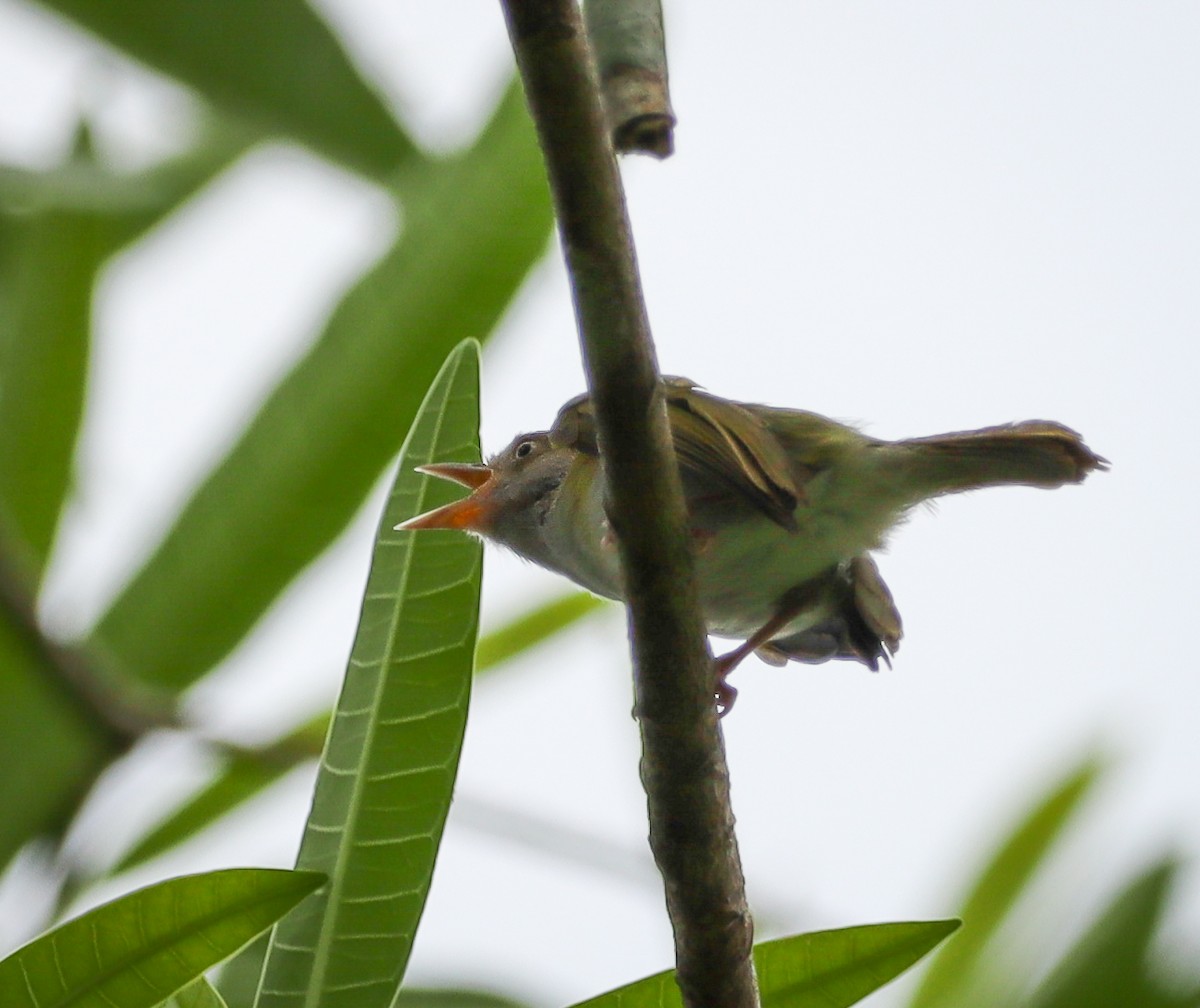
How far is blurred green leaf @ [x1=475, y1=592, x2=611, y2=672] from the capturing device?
3.57 metres

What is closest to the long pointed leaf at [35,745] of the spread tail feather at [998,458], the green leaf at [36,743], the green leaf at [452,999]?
the green leaf at [36,743]

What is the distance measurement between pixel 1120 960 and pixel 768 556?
914mm

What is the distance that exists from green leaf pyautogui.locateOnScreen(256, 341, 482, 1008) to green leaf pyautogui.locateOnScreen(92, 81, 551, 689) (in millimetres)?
970

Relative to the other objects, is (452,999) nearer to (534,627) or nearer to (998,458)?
(534,627)

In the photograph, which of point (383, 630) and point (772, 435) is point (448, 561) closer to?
point (383, 630)

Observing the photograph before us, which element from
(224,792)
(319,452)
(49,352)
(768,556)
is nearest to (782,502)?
(768,556)

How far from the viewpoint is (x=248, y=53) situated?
2520 mm

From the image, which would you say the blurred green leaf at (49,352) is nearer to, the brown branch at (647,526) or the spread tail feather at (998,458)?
the spread tail feather at (998,458)

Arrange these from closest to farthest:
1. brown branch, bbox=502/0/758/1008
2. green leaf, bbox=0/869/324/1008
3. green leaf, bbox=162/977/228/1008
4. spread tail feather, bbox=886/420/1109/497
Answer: brown branch, bbox=502/0/758/1008 → green leaf, bbox=0/869/324/1008 → green leaf, bbox=162/977/228/1008 → spread tail feather, bbox=886/420/1109/497

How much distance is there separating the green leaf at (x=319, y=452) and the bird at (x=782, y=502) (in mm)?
237

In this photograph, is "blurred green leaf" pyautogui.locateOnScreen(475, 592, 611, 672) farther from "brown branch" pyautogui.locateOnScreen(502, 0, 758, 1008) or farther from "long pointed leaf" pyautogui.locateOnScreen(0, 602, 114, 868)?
"brown branch" pyautogui.locateOnScreen(502, 0, 758, 1008)

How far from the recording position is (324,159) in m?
2.69

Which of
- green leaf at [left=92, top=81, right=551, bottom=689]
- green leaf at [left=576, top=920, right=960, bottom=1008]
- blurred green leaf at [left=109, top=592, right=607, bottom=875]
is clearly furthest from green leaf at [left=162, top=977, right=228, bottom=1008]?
green leaf at [left=92, top=81, right=551, bottom=689]

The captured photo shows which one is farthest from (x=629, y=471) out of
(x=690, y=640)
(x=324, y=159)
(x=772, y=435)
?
(x=324, y=159)
